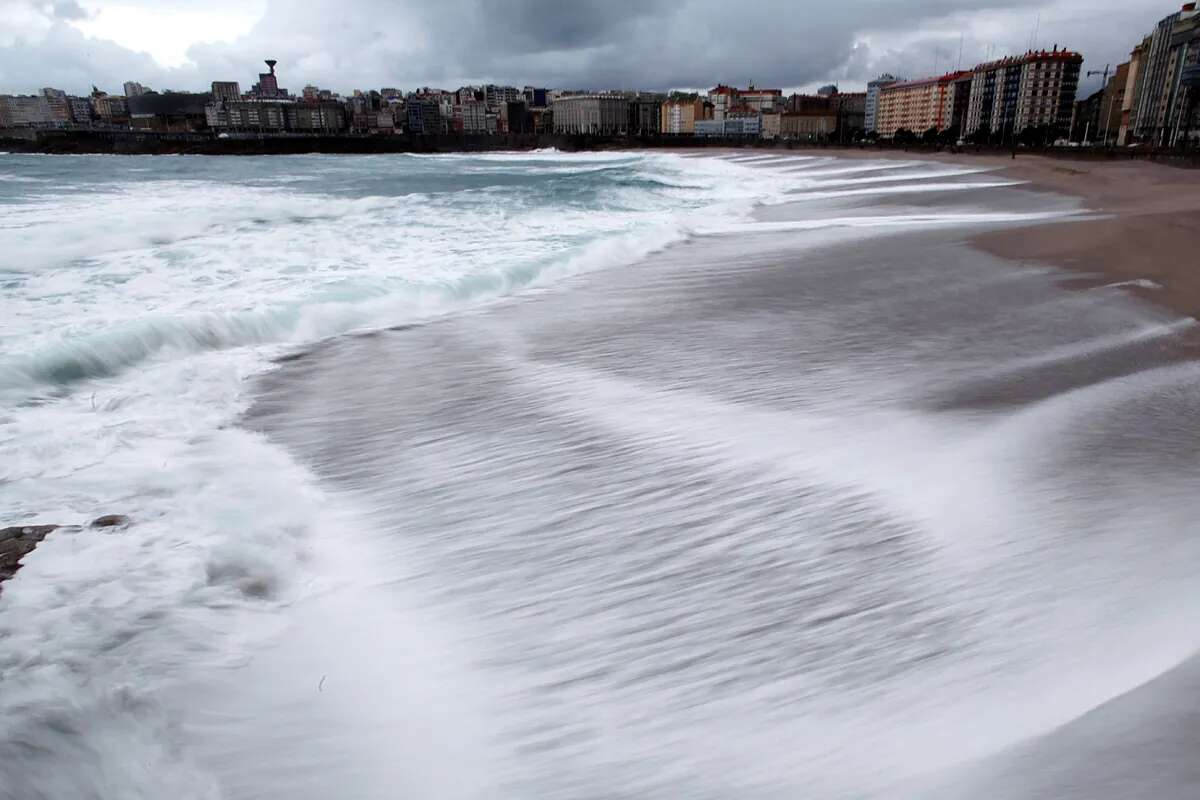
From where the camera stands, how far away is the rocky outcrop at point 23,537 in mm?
2200

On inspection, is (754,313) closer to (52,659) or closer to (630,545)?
(630,545)

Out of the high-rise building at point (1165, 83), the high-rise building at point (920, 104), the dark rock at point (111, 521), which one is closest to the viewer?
the dark rock at point (111, 521)

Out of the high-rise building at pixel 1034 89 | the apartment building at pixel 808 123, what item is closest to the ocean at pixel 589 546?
the high-rise building at pixel 1034 89

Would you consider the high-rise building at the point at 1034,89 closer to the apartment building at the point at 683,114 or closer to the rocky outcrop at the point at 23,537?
the apartment building at the point at 683,114

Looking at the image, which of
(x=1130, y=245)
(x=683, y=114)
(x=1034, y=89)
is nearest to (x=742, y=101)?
(x=683, y=114)

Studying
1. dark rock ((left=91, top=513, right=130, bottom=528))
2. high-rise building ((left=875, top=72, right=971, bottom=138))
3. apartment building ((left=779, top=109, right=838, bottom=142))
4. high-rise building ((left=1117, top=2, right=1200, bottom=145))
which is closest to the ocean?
dark rock ((left=91, top=513, right=130, bottom=528))

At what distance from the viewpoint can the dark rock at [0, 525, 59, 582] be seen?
219 cm

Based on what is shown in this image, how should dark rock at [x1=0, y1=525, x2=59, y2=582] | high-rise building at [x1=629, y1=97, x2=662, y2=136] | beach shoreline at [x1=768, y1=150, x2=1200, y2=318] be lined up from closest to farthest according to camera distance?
dark rock at [x1=0, y1=525, x2=59, y2=582] < beach shoreline at [x1=768, y1=150, x2=1200, y2=318] < high-rise building at [x1=629, y1=97, x2=662, y2=136]

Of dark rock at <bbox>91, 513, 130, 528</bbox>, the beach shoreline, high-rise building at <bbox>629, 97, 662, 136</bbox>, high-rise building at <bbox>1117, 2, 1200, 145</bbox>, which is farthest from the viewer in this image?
high-rise building at <bbox>629, 97, 662, 136</bbox>

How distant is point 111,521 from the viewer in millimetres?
2445

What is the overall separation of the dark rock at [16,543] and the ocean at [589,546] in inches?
2.3

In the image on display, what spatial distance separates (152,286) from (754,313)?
16.1ft

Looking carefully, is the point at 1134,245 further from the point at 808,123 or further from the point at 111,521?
the point at 808,123

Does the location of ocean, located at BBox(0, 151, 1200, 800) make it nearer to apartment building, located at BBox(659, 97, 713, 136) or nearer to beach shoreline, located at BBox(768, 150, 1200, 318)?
beach shoreline, located at BBox(768, 150, 1200, 318)
